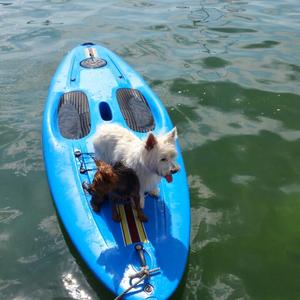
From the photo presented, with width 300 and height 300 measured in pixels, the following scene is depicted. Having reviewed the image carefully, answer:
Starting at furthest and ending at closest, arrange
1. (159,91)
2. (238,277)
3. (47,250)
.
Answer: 1. (159,91)
2. (47,250)
3. (238,277)

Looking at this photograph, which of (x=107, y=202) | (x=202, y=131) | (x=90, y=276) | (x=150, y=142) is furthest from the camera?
(x=202, y=131)

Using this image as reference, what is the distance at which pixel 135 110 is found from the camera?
7266mm

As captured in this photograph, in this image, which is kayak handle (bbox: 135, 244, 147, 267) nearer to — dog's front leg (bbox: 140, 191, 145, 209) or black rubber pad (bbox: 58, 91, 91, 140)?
dog's front leg (bbox: 140, 191, 145, 209)

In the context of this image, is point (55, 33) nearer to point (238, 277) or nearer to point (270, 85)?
point (270, 85)

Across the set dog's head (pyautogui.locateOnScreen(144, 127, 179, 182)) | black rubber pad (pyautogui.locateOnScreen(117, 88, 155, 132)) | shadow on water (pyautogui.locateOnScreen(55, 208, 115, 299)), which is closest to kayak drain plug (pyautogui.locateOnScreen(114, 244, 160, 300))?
shadow on water (pyautogui.locateOnScreen(55, 208, 115, 299))

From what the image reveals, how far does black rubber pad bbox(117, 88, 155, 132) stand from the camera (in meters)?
6.92

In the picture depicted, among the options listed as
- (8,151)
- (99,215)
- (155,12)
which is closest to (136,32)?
(155,12)

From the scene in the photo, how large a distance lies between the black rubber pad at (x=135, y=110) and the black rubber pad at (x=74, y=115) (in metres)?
0.65

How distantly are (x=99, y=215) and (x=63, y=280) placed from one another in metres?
0.94

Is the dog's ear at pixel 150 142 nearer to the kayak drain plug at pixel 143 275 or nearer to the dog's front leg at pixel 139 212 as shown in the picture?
the dog's front leg at pixel 139 212

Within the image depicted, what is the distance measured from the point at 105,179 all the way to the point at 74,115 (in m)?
2.54

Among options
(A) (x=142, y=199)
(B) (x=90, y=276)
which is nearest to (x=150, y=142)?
(A) (x=142, y=199)

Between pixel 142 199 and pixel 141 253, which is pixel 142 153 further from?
pixel 141 253

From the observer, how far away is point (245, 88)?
9562mm
